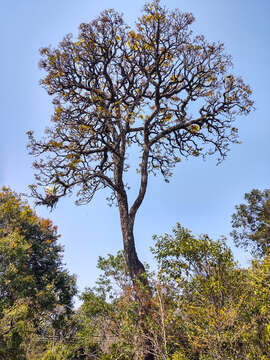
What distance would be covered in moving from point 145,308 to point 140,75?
7148mm

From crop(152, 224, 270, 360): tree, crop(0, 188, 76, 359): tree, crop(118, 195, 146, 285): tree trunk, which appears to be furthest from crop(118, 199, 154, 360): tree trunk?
crop(0, 188, 76, 359): tree

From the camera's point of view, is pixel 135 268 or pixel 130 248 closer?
pixel 135 268

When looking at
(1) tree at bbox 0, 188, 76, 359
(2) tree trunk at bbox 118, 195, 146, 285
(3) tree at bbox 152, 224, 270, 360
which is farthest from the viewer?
(1) tree at bbox 0, 188, 76, 359

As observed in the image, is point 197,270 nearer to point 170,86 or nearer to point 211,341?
point 211,341

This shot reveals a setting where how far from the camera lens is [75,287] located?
46.8ft

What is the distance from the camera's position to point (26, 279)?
10.0 metres

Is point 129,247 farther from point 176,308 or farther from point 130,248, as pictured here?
point 176,308

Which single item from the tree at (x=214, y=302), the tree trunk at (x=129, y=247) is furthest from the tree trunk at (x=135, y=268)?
the tree at (x=214, y=302)

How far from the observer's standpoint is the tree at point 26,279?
24.6 feet

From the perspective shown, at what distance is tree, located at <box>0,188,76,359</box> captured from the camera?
24.6ft

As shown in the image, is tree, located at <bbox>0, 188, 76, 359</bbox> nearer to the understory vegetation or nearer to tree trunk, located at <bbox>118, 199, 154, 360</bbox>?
the understory vegetation

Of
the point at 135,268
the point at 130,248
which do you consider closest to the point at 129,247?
the point at 130,248

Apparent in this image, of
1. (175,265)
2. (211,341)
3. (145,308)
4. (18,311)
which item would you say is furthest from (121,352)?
(18,311)

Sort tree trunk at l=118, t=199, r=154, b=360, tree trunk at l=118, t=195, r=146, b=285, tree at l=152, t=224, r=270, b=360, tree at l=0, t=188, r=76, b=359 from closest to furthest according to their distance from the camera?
tree at l=152, t=224, r=270, b=360, tree trunk at l=118, t=199, r=154, b=360, tree trunk at l=118, t=195, r=146, b=285, tree at l=0, t=188, r=76, b=359
